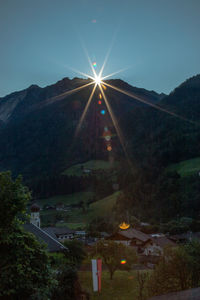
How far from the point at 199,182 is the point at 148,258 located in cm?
6525

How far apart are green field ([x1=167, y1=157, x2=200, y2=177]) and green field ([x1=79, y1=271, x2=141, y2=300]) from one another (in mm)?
99779

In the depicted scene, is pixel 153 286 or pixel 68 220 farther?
pixel 68 220

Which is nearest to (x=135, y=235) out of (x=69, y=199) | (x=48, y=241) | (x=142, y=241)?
(x=142, y=241)

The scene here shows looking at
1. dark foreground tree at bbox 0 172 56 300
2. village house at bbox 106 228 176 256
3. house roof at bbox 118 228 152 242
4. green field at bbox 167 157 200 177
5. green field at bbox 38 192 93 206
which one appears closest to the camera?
dark foreground tree at bbox 0 172 56 300

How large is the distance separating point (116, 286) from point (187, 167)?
12066cm

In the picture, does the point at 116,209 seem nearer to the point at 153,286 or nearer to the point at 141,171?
the point at 141,171

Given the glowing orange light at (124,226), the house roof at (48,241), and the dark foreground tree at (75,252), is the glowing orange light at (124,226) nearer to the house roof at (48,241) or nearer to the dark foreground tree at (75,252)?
the dark foreground tree at (75,252)

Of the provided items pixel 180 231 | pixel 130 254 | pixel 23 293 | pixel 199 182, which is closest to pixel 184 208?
pixel 199 182

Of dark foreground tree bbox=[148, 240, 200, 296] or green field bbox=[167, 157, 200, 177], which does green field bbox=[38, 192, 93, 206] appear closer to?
green field bbox=[167, 157, 200, 177]

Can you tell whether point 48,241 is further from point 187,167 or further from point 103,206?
point 187,167

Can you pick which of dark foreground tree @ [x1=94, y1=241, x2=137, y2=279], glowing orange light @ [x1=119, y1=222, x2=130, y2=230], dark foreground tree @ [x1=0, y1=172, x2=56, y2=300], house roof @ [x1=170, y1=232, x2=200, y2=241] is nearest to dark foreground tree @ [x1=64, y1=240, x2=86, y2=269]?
dark foreground tree @ [x1=94, y1=241, x2=137, y2=279]

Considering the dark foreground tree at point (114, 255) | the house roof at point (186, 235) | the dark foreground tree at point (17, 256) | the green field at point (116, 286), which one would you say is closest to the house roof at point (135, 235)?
the house roof at point (186, 235)

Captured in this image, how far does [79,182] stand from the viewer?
19775cm

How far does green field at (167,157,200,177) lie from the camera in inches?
5453
